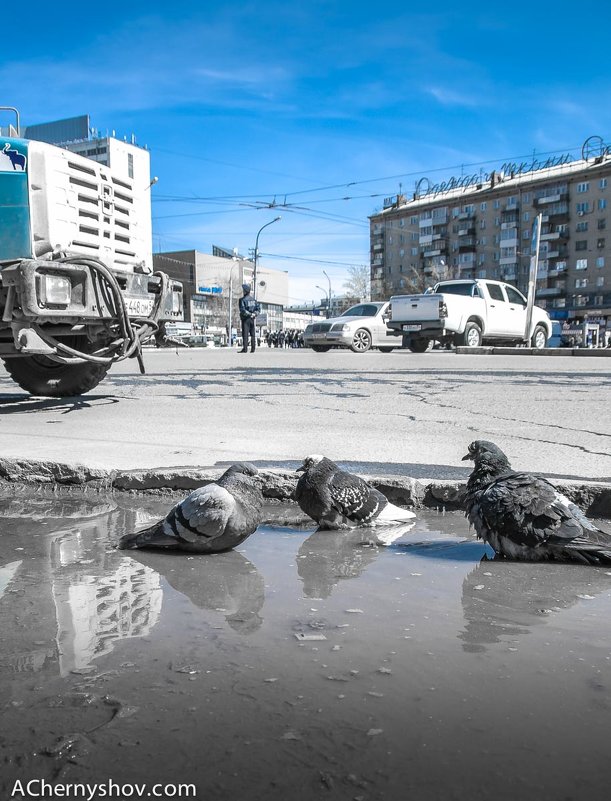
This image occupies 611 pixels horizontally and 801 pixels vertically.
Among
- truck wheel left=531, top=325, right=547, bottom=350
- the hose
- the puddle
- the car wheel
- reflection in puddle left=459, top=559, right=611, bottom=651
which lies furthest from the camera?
the car wheel

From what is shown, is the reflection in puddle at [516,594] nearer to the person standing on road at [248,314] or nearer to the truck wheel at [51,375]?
the truck wheel at [51,375]

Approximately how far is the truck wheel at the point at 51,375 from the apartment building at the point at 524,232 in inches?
2723

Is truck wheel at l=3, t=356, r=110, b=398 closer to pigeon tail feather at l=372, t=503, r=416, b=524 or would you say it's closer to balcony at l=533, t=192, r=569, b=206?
pigeon tail feather at l=372, t=503, r=416, b=524

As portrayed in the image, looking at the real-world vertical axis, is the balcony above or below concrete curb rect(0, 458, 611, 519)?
above

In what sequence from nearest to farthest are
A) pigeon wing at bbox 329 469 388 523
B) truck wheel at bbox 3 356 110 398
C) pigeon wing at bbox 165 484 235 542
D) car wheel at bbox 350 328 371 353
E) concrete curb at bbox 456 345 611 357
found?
pigeon wing at bbox 165 484 235 542
pigeon wing at bbox 329 469 388 523
truck wheel at bbox 3 356 110 398
concrete curb at bbox 456 345 611 357
car wheel at bbox 350 328 371 353

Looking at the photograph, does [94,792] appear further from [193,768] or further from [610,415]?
[610,415]

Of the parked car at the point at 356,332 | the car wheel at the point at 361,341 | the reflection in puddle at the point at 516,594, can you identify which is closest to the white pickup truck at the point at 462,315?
the parked car at the point at 356,332

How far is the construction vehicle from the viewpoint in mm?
5750

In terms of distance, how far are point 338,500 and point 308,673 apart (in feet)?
4.68

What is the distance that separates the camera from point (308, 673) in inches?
66.7

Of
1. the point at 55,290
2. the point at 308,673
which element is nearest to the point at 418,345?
the point at 55,290

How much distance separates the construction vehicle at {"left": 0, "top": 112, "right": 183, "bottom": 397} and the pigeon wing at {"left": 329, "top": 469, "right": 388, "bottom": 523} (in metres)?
3.56

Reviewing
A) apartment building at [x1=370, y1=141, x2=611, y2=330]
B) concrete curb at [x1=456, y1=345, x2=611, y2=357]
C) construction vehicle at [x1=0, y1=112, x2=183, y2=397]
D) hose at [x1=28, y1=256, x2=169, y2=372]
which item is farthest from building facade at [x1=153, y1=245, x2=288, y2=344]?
hose at [x1=28, y1=256, x2=169, y2=372]

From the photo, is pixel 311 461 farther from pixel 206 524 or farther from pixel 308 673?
pixel 308 673
